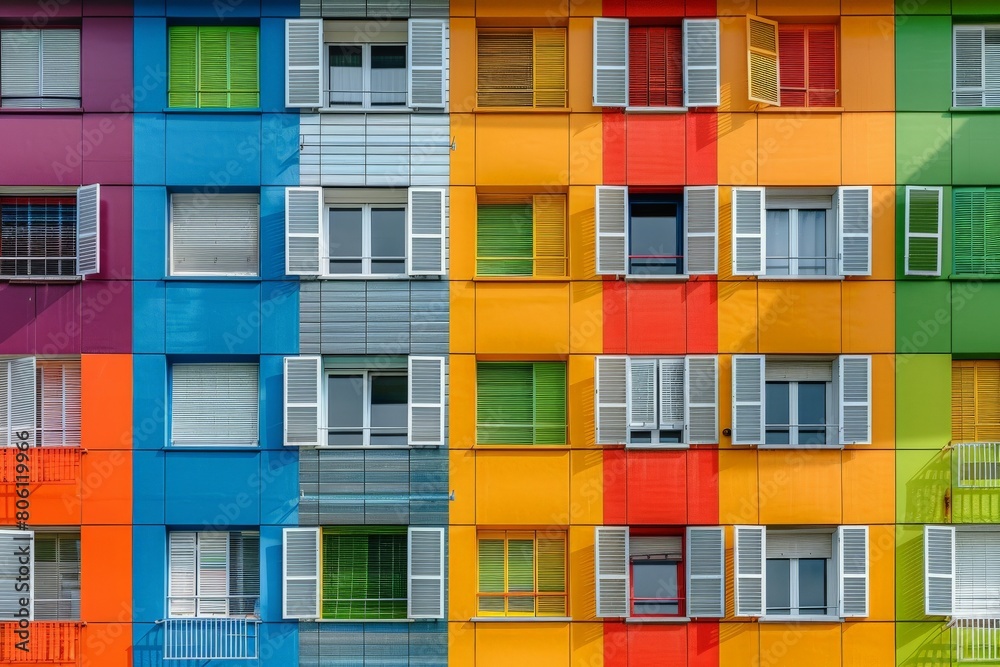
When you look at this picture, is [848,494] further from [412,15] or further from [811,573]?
[412,15]

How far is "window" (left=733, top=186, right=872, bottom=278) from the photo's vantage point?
50.8 feet

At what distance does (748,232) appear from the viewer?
15492 millimetres

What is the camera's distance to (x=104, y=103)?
15859mm

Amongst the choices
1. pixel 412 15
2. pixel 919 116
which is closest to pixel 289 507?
pixel 412 15

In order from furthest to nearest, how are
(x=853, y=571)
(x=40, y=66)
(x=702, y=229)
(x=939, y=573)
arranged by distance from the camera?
1. (x=40, y=66)
2. (x=702, y=229)
3. (x=853, y=571)
4. (x=939, y=573)

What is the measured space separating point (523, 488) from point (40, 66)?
12237 millimetres

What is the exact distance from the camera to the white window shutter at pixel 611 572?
15.1m

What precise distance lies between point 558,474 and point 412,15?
9.03 m

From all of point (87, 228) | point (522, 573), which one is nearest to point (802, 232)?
point (522, 573)

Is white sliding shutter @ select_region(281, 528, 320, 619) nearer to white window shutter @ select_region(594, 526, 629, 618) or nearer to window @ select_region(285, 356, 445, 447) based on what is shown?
window @ select_region(285, 356, 445, 447)

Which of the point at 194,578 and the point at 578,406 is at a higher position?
the point at 578,406

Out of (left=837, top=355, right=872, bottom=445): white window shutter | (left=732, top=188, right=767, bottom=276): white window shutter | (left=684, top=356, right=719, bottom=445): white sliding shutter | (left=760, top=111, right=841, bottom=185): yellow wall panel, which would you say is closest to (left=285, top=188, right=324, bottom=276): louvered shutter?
(left=684, top=356, right=719, bottom=445): white sliding shutter

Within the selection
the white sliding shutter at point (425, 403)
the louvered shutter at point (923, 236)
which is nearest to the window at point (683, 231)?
the louvered shutter at point (923, 236)

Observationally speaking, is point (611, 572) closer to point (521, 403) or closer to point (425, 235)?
point (521, 403)
